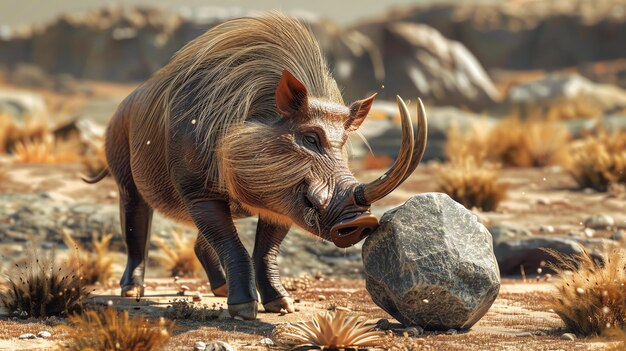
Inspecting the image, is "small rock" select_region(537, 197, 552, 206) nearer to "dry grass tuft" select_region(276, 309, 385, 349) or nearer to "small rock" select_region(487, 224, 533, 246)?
"small rock" select_region(487, 224, 533, 246)

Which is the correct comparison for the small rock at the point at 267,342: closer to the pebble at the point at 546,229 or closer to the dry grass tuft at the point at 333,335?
the dry grass tuft at the point at 333,335

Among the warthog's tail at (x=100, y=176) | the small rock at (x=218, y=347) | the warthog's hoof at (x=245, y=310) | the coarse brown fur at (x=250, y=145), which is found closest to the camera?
the small rock at (x=218, y=347)

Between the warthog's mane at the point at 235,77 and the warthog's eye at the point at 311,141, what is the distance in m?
0.39

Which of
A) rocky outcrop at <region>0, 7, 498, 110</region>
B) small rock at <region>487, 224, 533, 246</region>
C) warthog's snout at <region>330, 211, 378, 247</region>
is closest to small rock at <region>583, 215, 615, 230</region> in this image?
small rock at <region>487, 224, 533, 246</region>

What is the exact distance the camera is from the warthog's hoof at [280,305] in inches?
291

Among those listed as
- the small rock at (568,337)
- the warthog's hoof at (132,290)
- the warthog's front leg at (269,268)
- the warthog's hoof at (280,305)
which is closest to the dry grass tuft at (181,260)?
the warthog's hoof at (132,290)

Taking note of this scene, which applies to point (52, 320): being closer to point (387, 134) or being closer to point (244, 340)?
point (244, 340)

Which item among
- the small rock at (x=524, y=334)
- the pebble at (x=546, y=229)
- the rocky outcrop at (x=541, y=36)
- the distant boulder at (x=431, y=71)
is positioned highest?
the rocky outcrop at (x=541, y=36)

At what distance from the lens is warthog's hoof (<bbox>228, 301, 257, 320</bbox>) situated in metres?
6.88

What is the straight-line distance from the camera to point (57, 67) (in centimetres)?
5672

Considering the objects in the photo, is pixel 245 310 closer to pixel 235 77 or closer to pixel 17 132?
pixel 235 77

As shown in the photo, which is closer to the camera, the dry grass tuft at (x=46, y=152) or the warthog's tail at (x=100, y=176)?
the warthog's tail at (x=100, y=176)

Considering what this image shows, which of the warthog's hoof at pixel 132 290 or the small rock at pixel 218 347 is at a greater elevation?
the small rock at pixel 218 347

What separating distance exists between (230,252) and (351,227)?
130 centimetres
